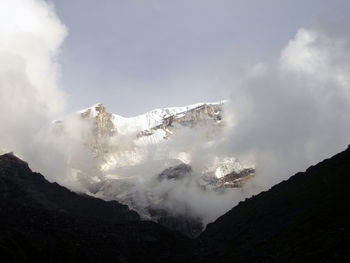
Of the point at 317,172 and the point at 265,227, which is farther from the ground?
the point at 317,172

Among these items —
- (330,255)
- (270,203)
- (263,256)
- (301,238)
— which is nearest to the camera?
(330,255)

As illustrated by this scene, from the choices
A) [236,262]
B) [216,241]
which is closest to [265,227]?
[236,262]

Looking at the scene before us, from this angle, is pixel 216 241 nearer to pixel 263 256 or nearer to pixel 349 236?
pixel 263 256

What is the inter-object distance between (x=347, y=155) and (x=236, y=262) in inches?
3141

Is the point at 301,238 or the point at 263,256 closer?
the point at 301,238

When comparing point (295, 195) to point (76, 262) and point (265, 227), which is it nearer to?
point (265, 227)

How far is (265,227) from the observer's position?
14500 cm

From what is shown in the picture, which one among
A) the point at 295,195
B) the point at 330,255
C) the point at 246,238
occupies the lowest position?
the point at 330,255

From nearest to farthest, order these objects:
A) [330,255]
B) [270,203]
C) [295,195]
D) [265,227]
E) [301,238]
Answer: [330,255], [301,238], [265,227], [295,195], [270,203]

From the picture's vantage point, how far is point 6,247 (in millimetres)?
179875

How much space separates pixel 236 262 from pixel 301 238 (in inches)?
1118

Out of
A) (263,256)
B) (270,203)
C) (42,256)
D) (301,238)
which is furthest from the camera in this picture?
(42,256)

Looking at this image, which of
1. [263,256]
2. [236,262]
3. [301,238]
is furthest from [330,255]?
[236,262]

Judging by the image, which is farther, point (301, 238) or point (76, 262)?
point (76, 262)
